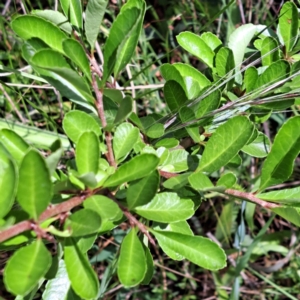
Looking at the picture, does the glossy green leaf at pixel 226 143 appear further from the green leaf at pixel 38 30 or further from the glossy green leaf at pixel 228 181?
the green leaf at pixel 38 30

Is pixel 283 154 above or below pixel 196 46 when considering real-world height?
below

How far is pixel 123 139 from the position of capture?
26.8 inches

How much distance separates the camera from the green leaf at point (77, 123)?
2.13 feet

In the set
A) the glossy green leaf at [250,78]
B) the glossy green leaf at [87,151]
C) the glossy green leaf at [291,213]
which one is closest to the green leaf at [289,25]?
the glossy green leaf at [250,78]

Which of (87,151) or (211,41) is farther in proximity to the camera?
(211,41)

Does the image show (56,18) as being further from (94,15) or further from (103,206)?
(103,206)

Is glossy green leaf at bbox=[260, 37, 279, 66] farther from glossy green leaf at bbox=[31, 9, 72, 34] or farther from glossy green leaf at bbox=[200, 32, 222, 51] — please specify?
glossy green leaf at bbox=[31, 9, 72, 34]

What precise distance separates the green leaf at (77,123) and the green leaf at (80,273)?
0.15 metres

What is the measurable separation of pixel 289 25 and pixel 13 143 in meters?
0.53

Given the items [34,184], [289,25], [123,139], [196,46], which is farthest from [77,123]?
[289,25]

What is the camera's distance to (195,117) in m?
0.75

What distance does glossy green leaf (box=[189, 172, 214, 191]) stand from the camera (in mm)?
643

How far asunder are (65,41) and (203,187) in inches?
10.6

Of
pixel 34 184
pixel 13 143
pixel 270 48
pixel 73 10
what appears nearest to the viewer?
pixel 34 184
